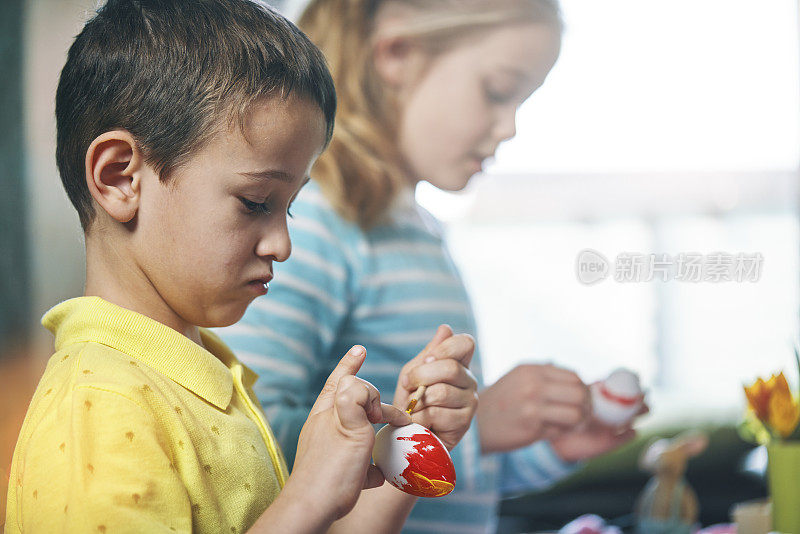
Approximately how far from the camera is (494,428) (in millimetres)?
1137

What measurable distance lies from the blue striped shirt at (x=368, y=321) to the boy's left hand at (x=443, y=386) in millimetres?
273

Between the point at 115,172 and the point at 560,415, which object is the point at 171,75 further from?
the point at 560,415

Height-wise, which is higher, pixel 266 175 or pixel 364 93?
pixel 364 93

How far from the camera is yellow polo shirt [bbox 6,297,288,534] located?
0.42 metres

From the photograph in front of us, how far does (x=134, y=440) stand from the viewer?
17.4 inches

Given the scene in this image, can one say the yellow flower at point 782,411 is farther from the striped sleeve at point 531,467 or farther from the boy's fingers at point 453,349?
the boy's fingers at point 453,349

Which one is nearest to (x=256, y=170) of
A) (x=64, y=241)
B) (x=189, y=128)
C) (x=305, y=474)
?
(x=189, y=128)

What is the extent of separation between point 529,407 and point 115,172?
0.82m

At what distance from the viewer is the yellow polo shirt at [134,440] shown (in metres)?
0.42

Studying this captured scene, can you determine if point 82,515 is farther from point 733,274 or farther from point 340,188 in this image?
point 733,274

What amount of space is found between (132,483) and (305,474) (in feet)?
0.35

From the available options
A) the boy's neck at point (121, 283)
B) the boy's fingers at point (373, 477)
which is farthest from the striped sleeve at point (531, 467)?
the boy's neck at point (121, 283)

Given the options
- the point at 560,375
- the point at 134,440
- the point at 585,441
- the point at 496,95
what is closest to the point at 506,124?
the point at 496,95

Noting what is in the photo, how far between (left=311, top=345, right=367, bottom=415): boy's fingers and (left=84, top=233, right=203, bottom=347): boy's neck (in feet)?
0.47
